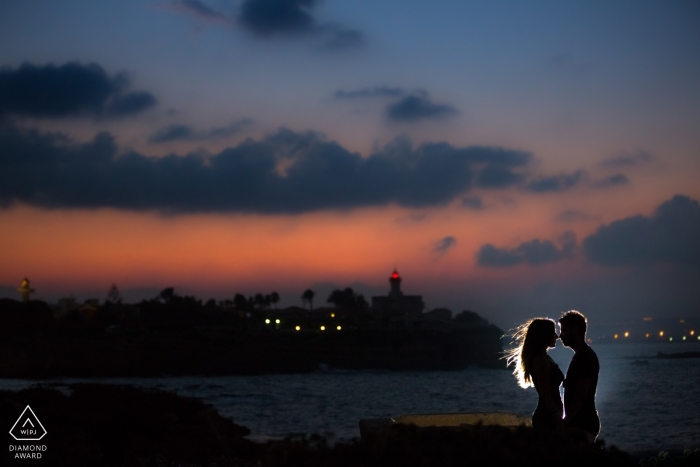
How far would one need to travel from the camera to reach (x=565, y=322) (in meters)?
5.98

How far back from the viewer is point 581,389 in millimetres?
5676

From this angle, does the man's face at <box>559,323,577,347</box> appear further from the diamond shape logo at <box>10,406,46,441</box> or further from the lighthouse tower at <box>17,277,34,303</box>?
the lighthouse tower at <box>17,277,34,303</box>

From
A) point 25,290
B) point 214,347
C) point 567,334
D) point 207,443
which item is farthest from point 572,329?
point 25,290

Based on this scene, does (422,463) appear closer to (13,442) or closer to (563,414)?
(563,414)

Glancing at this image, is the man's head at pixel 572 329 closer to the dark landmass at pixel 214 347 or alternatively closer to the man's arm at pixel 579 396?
the man's arm at pixel 579 396

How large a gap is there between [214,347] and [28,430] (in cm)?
10965

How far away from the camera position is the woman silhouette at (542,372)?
5816 millimetres

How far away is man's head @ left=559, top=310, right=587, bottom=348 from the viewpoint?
19.3 feet

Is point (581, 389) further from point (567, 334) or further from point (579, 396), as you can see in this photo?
point (567, 334)

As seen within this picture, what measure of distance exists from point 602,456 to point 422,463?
51.5 inches

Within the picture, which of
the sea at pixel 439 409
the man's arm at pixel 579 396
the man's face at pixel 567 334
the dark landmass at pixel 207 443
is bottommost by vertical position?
the sea at pixel 439 409

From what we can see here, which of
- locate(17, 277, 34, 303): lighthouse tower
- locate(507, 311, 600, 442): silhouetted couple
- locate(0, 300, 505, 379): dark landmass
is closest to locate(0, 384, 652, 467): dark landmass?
locate(507, 311, 600, 442): silhouetted couple

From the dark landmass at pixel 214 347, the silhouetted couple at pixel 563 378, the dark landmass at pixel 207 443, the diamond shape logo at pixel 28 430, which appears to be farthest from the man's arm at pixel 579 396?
the dark landmass at pixel 214 347

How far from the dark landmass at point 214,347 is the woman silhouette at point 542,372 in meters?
100
